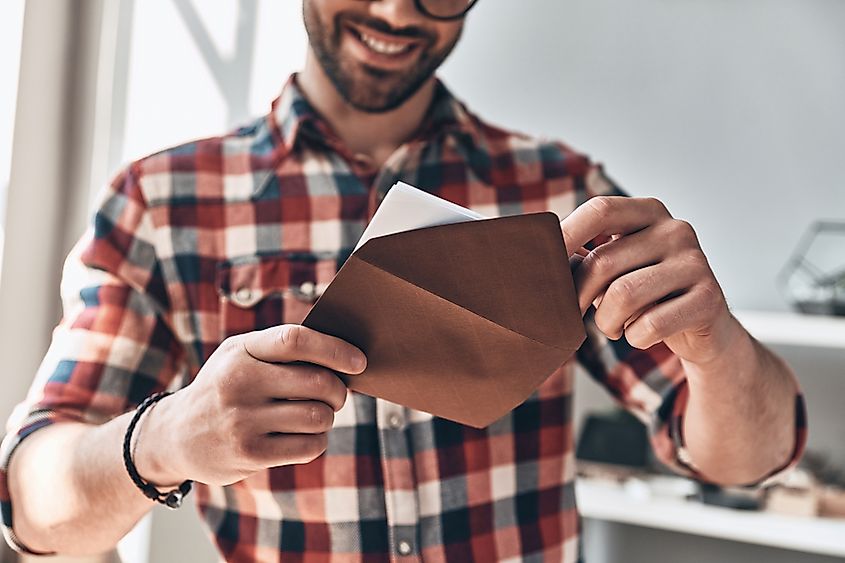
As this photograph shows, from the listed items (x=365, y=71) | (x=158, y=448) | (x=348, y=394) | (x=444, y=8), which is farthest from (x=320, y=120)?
(x=158, y=448)

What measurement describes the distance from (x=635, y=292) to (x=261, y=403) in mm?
321

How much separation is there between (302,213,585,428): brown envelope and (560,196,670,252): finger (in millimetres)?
53

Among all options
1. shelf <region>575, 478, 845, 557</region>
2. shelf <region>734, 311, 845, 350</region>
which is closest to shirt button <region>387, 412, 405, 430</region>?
shelf <region>575, 478, 845, 557</region>

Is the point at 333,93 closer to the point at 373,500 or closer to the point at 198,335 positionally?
the point at 198,335

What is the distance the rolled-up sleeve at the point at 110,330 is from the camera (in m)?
1.14

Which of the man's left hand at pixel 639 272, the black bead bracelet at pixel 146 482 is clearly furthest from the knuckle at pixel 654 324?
the black bead bracelet at pixel 146 482

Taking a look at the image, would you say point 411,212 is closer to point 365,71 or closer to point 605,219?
point 605,219

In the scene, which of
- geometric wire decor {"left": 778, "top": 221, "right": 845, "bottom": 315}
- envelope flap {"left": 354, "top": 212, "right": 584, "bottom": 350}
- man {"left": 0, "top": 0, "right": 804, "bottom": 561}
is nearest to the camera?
envelope flap {"left": 354, "top": 212, "right": 584, "bottom": 350}

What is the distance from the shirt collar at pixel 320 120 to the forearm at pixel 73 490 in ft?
1.47

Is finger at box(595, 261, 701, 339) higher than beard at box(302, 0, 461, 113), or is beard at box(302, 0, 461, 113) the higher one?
beard at box(302, 0, 461, 113)

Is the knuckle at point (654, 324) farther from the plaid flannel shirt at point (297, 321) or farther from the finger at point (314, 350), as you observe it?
the plaid flannel shirt at point (297, 321)

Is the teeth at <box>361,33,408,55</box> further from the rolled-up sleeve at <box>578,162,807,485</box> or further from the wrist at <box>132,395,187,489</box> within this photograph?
the wrist at <box>132,395,187,489</box>

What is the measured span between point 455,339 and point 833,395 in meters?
1.42

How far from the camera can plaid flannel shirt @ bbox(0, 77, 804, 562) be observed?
3.77ft
